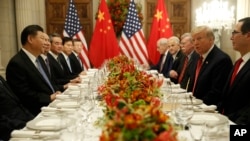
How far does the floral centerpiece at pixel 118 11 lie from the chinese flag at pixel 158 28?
0.45m

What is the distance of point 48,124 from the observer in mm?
1993

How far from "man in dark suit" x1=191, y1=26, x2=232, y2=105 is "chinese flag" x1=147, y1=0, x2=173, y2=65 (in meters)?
4.22

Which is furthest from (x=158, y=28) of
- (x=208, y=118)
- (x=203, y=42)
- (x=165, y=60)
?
(x=208, y=118)

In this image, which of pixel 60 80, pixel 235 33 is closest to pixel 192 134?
pixel 235 33

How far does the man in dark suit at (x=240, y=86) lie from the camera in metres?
2.78

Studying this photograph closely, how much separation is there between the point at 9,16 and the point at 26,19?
40 centimetres

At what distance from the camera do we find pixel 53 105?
2719 mm

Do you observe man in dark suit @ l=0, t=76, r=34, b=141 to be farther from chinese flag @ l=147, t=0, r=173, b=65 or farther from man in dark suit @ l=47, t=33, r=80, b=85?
chinese flag @ l=147, t=0, r=173, b=65

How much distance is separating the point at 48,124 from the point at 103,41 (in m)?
5.96

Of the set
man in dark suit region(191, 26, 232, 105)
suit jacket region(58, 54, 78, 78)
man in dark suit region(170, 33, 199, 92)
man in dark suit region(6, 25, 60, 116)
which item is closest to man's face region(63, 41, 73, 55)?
suit jacket region(58, 54, 78, 78)

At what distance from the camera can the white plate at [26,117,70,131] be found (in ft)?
5.52

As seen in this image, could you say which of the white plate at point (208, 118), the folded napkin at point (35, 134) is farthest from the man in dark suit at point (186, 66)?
the folded napkin at point (35, 134)

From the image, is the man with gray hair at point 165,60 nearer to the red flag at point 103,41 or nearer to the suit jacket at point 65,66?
the red flag at point 103,41

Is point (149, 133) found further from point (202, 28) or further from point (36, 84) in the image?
point (202, 28)
